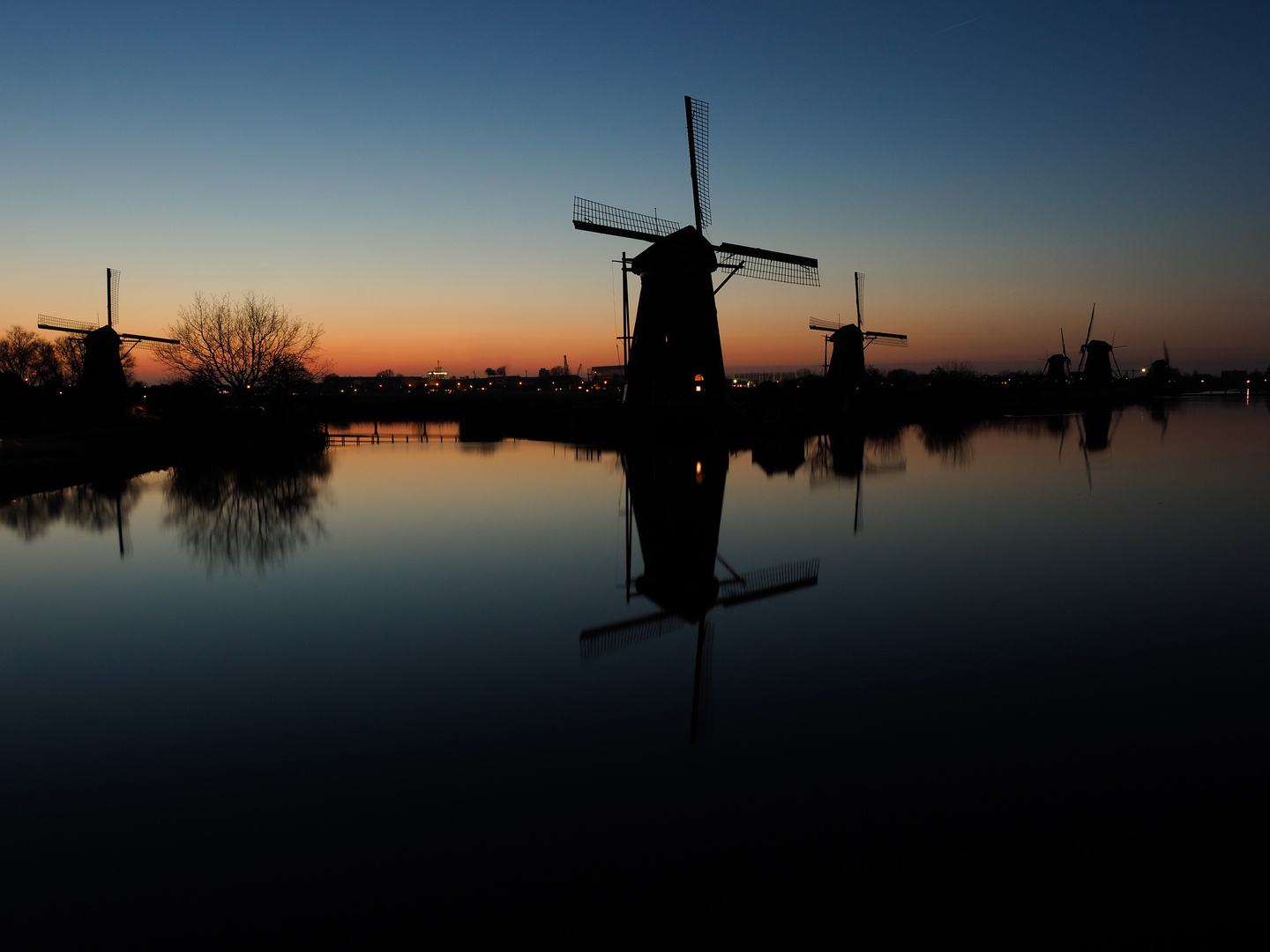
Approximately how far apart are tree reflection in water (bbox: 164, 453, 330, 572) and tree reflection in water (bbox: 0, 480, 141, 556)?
38.6 inches

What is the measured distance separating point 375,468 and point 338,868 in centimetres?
2649

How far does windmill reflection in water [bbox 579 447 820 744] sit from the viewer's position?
318 inches

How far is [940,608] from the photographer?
914cm

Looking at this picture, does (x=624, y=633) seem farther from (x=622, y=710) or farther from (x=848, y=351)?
(x=848, y=351)

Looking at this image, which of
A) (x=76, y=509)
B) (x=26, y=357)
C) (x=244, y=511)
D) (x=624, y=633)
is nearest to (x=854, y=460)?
(x=244, y=511)

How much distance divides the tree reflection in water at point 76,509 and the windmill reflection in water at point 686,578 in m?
9.60

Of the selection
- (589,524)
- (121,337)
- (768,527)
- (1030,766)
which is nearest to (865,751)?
(1030,766)

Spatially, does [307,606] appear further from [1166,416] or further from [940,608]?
[1166,416]

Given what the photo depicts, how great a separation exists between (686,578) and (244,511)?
40.5 feet

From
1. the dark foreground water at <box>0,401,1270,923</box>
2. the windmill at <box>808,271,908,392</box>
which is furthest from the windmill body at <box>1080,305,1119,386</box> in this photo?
the dark foreground water at <box>0,401,1270,923</box>

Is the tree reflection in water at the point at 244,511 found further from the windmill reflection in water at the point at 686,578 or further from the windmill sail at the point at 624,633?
the windmill sail at the point at 624,633

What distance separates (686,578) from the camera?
10875 mm

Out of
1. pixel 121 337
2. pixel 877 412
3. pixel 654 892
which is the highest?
pixel 121 337

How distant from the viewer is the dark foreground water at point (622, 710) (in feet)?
13.7
